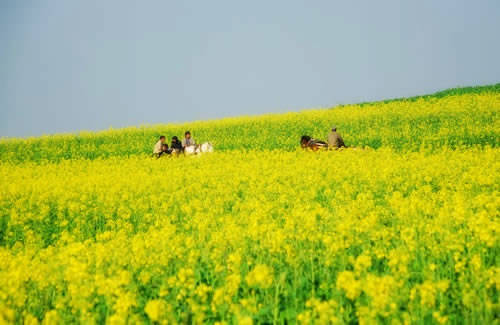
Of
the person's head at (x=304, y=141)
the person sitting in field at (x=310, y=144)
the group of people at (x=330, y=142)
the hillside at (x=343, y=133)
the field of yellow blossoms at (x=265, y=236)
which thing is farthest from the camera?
the hillside at (x=343, y=133)

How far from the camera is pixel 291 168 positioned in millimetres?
16172

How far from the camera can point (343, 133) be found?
29266 millimetres

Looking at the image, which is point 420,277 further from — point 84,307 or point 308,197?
point 308,197

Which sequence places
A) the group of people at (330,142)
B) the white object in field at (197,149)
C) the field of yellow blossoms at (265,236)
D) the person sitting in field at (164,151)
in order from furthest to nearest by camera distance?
the person sitting in field at (164,151) < the white object in field at (197,149) < the group of people at (330,142) < the field of yellow blossoms at (265,236)

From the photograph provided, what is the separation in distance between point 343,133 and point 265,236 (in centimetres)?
2295

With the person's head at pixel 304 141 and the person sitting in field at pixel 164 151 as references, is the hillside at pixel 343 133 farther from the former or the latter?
the person sitting in field at pixel 164 151

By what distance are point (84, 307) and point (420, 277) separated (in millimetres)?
3462

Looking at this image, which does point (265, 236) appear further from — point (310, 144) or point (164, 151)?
point (164, 151)

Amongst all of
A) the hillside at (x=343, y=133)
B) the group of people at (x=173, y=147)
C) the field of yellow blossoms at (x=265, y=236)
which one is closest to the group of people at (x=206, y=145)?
the group of people at (x=173, y=147)

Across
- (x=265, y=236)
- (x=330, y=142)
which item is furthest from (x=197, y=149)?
(x=265, y=236)

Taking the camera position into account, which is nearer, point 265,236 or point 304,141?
point 265,236

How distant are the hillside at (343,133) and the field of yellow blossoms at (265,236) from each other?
27 centimetres

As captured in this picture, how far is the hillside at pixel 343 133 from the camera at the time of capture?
2472 centimetres

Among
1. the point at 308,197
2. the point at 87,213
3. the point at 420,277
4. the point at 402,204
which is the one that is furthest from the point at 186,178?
the point at 420,277
